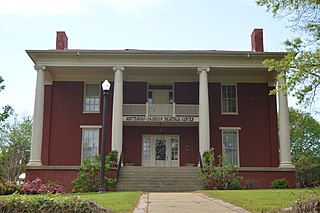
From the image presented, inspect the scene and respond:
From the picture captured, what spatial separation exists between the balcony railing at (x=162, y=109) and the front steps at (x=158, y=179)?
4029 millimetres

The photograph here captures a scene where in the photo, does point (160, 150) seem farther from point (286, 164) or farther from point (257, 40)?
point (257, 40)

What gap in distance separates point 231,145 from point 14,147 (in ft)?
84.4

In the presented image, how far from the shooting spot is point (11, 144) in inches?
1714

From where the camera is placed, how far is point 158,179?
20.6 metres

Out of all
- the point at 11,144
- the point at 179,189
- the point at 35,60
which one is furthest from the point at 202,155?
the point at 11,144

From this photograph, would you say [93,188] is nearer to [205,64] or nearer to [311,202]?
[205,64]

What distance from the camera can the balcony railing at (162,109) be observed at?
975 inches

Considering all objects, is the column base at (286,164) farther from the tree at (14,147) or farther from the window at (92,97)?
the tree at (14,147)

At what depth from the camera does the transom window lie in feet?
83.1

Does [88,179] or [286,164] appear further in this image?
[286,164]

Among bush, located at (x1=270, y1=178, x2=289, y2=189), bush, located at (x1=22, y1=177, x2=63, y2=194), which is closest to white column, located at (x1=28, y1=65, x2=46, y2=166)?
bush, located at (x1=22, y1=177, x2=63, y2=194)

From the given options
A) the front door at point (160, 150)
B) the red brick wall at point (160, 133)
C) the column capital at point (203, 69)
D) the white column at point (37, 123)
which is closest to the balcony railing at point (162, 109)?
the red brick wall at point (160, 133)

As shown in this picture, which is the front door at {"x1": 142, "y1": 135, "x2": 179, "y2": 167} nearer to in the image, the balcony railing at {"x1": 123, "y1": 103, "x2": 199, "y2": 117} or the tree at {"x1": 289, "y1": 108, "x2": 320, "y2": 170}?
the balcony railing at {"x1": 123, "y1": 103, "x2": 199, "y2": 117}

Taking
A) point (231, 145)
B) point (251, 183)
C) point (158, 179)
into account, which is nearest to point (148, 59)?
point (158, 179)
